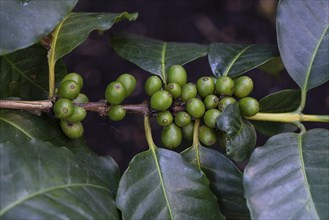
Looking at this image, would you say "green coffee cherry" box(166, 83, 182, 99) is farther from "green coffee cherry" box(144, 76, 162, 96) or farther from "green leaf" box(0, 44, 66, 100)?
"green leaf" box(0, 44, 66, 100)

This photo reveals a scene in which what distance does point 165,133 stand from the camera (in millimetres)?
1323

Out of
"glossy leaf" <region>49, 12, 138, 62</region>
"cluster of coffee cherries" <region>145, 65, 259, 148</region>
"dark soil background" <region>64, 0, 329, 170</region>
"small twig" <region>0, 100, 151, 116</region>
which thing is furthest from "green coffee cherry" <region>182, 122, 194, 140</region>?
"dark soil background" <region>64, 0, 329, 170</region>

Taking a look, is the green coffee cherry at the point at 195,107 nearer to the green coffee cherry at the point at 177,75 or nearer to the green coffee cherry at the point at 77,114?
the green coffee cherry at the point at 177,75

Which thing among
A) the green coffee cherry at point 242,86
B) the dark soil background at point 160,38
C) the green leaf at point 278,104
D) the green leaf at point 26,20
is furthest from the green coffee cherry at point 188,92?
the dark soil background at point 160,38

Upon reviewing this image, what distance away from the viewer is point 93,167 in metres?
1.30

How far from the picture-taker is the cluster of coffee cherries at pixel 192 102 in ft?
4.22

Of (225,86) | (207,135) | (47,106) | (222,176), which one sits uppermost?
(47,106)

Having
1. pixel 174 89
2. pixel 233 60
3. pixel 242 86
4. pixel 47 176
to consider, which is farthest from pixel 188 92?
pixel 47 176

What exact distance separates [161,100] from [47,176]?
0.33 metres

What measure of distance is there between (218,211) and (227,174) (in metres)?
0.13

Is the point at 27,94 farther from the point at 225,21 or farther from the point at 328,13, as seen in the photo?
the point at 225,21

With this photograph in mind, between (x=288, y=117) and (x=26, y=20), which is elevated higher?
(x=26, y=20)

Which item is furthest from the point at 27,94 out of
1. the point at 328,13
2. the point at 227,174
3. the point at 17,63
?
the point at 328,13

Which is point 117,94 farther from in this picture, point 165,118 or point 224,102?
point 224,102
